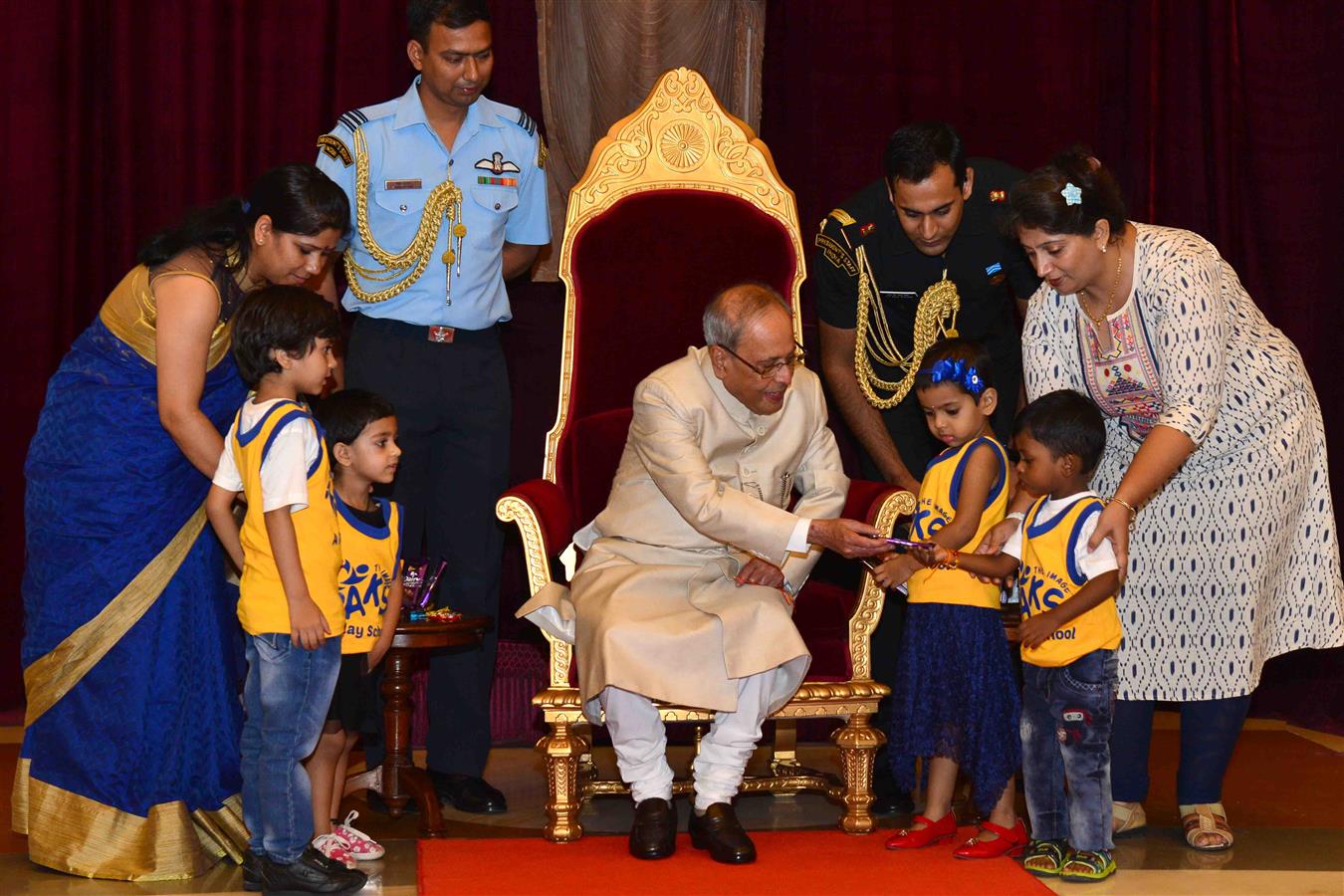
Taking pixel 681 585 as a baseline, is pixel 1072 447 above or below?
above

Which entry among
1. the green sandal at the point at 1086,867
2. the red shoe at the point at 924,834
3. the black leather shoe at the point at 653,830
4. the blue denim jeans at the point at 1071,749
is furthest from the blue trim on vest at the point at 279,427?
the green sandal at the point at 1086,867

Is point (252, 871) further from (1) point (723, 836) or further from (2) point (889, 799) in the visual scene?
(2) point (889, 799)

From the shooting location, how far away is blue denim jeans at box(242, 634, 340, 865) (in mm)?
3307

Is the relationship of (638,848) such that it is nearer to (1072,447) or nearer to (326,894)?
(326,894)

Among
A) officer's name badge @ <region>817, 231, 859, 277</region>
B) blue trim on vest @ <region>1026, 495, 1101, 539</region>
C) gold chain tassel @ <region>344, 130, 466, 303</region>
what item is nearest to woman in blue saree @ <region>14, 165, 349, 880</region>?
gold chain tassel @ <region>344, 130, 466, 303</region>

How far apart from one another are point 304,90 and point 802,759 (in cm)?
274

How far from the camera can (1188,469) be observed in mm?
3836

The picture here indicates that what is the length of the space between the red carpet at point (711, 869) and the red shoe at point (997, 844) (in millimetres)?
32

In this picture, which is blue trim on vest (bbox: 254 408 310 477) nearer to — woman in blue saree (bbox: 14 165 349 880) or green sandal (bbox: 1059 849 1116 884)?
woman in blue saree (bbox: 14 165 349 880)

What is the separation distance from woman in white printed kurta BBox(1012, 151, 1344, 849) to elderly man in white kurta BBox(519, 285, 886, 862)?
2.23ft

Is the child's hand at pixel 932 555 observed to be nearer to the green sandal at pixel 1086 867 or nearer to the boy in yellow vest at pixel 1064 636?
the boy in yellow vest at pixel 1064 636

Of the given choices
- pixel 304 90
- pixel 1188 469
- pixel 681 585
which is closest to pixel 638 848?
pixel 681 585

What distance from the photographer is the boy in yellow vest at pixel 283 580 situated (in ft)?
10.7

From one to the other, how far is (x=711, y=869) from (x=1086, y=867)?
33.4 inches
